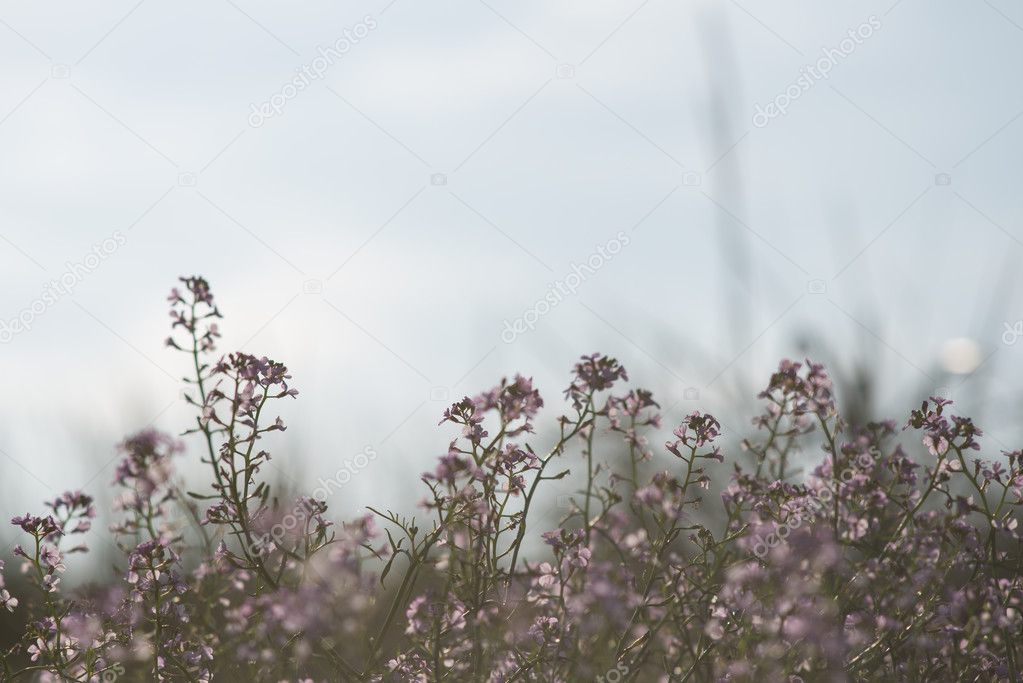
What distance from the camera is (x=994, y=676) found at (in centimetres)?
370

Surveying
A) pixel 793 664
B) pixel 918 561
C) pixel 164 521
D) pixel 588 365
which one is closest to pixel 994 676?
pixel 918 561

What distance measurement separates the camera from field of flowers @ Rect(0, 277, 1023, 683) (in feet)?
10.2

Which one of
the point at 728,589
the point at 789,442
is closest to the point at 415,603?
the point at 728,589

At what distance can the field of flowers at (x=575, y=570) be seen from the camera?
10.2ft

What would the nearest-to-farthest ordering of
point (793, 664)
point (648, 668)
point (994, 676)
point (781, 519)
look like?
point (793, 664)
point (781, 519)
point (994, 676)
point (648, 668)

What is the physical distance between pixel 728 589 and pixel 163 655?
192 centimetres

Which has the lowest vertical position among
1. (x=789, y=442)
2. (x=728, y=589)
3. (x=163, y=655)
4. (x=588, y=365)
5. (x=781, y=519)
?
(x=163, y=655)

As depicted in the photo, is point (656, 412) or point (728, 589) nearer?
point (728, 589)

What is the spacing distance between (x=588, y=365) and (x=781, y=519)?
35.3 inches

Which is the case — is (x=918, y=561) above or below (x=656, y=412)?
below

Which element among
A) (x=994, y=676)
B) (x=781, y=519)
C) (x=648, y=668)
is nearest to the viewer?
(x=781, y=519)

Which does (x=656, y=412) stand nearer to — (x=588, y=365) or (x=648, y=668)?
(x=588, y=365)

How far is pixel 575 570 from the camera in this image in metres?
3.21

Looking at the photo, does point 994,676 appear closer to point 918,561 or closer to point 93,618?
point 918,561
